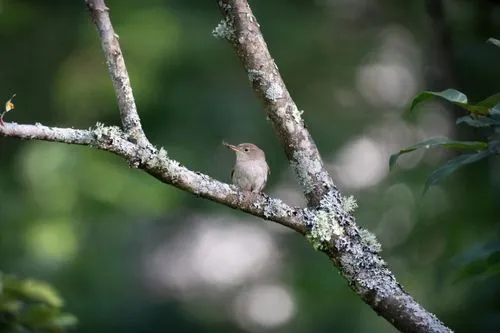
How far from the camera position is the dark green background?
891 centimetres

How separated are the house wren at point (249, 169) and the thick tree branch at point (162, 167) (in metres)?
1.87

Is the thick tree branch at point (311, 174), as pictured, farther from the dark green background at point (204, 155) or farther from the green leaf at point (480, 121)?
the dark green background at point (204, 155)

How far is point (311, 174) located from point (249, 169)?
2048mm

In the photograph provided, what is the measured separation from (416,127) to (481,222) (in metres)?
3.96

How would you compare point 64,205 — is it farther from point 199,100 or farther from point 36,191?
point 199,100

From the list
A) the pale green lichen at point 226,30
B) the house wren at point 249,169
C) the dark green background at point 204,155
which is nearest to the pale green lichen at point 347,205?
the pale green lichen at point 226,30

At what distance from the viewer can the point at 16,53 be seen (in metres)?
10.4

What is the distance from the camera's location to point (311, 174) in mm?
3176

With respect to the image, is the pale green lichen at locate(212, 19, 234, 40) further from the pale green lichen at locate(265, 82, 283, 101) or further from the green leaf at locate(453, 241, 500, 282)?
the green leaf at locate(453, 241, 500, 282)

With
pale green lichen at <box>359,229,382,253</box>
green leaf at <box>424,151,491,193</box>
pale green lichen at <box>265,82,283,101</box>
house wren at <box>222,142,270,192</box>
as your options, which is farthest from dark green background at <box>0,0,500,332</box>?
green leaf at <box>424,151,491,193</box>

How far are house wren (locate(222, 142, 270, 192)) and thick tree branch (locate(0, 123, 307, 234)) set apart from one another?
1869 mm

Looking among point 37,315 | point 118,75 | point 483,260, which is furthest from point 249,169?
point 118,75

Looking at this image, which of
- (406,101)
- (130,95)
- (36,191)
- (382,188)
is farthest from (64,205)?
(130,95)

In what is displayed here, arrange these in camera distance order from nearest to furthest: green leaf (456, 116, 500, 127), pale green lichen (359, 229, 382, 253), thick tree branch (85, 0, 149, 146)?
green leaf (456, 116, 500, 127) < thick tree branch (85, 0, 149, 146) < pale green lichen (359, 229, 382, 253)
